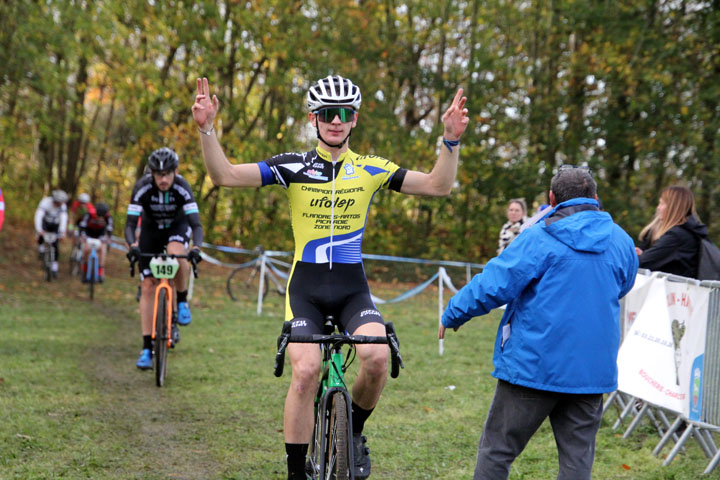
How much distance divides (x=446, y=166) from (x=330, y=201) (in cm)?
73

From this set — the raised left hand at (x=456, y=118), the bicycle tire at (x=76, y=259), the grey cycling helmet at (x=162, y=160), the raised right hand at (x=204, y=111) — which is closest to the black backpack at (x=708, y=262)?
the raised left hand at (x=456, y=118)

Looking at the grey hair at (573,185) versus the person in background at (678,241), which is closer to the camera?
the grey hair at (573,185)

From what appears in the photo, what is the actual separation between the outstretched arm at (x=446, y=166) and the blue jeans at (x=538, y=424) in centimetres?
129

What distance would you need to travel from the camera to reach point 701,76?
19.9m

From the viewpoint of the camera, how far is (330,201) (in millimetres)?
4340

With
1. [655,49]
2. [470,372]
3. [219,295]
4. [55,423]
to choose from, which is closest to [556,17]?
[655,49]

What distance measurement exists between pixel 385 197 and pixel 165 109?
7975 millimetres

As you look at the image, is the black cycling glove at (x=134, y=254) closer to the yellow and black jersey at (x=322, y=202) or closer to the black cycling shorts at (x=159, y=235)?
the black cycling shorts at (x=159, y=235)

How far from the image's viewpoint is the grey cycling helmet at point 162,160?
25.5ft

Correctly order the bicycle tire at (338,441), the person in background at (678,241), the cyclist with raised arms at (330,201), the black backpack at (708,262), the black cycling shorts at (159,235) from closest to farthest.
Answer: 1. the bicycle tire at (338,441)
2. the cyclist with raised arms at (330,201)
3. the black backpack at (708,262)
4. the person in background at (678,241)
5. the black cycling shorts at (159,235)

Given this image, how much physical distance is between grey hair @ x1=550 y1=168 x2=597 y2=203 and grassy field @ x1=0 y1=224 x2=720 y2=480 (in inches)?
94.7

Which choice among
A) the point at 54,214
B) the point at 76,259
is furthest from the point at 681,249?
the point at 76,259

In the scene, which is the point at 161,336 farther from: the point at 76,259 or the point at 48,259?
the point at 76,259

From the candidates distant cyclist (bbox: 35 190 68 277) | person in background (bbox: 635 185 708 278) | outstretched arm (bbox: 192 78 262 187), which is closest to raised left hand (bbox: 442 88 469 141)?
outstretched arm (bbox: 192 78 262 187)
